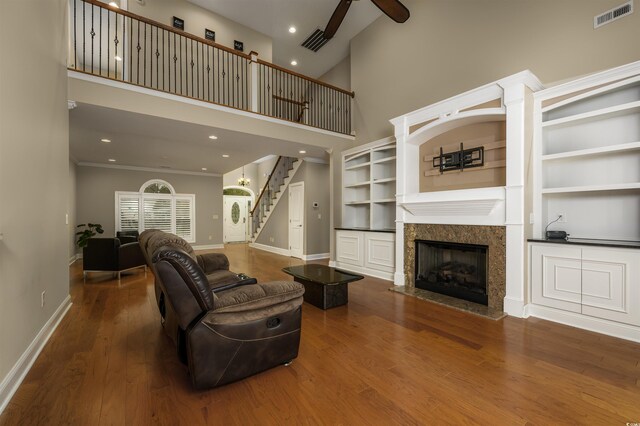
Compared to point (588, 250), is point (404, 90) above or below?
above

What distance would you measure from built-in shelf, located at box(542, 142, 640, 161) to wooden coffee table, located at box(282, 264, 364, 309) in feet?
8.73

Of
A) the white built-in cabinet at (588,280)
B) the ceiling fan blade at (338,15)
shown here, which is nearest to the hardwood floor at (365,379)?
the white built-in cabinet at (588,280)

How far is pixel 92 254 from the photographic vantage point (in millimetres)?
4934

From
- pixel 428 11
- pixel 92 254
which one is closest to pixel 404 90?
pixel 428 11

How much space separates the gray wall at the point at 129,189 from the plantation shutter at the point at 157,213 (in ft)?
1.66

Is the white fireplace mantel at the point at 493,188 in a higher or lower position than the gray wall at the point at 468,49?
lower

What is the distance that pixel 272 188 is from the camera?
9.50 meters

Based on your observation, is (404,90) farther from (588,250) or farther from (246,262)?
(246,262)

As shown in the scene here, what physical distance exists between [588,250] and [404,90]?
154 inches

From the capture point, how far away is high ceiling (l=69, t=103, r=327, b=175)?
4186 mm

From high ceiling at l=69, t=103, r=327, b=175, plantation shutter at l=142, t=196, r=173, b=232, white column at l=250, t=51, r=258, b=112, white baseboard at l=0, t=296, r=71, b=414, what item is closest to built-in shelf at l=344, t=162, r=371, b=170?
high ceiling at l=69, t=103, r=327, b=175

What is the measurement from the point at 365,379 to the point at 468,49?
494 centimetres

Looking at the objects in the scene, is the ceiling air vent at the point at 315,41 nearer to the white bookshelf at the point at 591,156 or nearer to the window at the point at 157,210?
the white bookshelf at the point at 591,156

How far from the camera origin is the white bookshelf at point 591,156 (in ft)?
9.39
